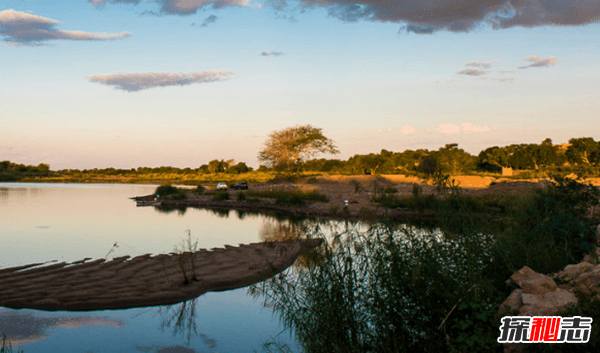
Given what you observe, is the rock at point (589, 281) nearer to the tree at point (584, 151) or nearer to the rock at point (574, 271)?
the rock at point (574, 271)

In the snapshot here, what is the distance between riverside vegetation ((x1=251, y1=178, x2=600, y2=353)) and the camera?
482 centimetres

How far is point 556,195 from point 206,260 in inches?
369

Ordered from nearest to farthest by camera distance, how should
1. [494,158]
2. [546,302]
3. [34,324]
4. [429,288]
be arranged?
[546,302], [429,288], [34,324], [494,158]

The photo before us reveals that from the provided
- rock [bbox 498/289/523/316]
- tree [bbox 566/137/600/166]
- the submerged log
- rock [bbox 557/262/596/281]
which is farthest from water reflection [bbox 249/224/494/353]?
tree [bbox 566/137/600/166]

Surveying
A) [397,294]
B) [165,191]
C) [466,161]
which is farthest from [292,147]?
[397,294]

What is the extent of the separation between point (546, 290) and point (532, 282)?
6.2 inches

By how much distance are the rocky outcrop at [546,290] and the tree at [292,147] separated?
153ft

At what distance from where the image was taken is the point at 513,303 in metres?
4.80

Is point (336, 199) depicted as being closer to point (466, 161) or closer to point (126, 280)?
point (126, 280)

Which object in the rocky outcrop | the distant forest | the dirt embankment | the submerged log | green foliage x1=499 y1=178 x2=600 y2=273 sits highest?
the distant forest

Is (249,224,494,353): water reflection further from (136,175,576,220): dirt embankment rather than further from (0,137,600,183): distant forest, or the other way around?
(0,137,600,183): distant forest

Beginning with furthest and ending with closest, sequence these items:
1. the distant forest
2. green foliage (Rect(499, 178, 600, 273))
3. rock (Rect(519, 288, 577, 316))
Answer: the distant forest
green foliage (Rect(499, 178, 600, 273))
rock (Rect(519, 288, 577, 316))

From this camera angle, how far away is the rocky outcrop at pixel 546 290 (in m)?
4.60

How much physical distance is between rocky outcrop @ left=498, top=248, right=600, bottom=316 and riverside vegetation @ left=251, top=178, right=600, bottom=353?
0.13 meters
